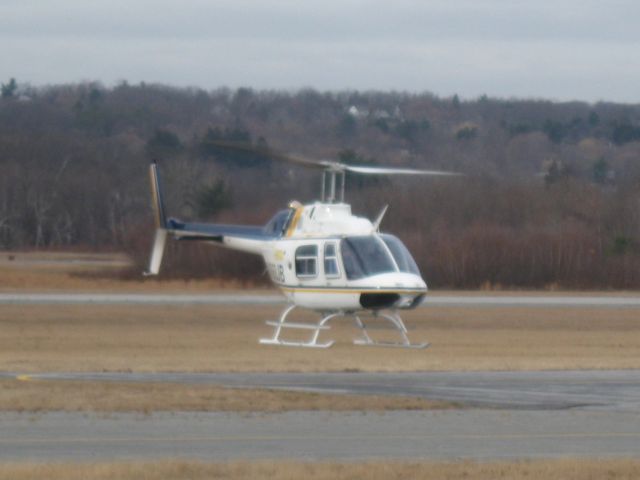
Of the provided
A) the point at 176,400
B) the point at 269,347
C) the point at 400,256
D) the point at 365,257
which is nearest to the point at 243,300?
the point at 269,347

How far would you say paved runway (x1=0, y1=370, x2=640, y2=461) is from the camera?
1400 centimetres

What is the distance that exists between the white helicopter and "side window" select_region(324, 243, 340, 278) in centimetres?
2

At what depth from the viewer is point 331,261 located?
100ft

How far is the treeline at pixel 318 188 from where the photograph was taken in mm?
63156

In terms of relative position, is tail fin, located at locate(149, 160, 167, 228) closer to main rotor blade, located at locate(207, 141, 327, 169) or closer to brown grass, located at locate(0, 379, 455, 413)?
main rotor blade, located at locate(207, 141, 327, 169)

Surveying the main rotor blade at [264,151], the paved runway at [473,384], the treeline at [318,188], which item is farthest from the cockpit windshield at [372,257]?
the paved runway at [473,384]

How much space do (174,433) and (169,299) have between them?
33340 millimetres

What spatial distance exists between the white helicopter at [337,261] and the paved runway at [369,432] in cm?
913

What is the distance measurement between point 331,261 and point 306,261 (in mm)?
793

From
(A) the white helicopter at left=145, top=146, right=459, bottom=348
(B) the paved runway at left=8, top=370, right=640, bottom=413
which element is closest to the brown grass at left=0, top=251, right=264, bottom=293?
(A) the white helicopter at left=145, top=146, right=459, bottom=348

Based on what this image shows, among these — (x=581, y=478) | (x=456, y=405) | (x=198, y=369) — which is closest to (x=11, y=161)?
(x=198, y=369)

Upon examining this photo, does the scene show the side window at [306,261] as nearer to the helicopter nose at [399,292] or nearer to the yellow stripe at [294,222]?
the yellow stripe at [294,222]

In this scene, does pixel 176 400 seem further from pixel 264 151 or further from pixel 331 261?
pixel 331 261

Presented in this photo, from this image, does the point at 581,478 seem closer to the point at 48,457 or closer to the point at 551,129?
the point at 48,457
